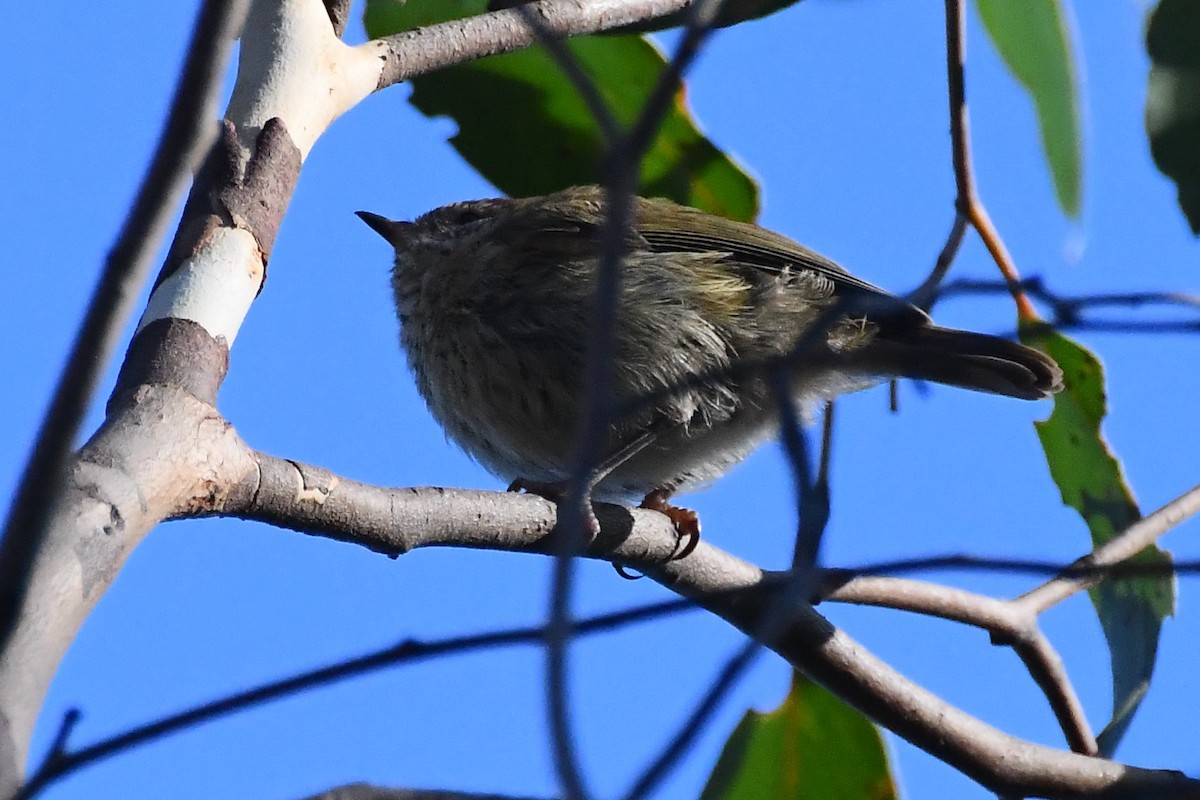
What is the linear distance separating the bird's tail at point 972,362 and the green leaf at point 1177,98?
632mm

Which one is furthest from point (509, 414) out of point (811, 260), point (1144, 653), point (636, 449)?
point (1144, 653)

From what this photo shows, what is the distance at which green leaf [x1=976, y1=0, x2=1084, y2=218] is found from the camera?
402cm

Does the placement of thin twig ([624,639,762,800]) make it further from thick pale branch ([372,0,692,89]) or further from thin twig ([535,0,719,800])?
thick pale branch ([372,0,692,89])

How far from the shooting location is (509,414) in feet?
13.5

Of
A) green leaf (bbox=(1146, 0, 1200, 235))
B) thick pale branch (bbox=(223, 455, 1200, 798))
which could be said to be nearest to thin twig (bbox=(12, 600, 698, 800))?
thick pale branch (bbox=(223, 455, 1200, 798))

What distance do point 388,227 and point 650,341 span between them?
132cm

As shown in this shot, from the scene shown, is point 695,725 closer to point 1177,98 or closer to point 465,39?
point 465,39

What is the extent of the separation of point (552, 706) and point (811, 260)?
11.5 feet

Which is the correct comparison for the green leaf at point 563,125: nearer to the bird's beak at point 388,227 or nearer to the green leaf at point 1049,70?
the bird's beak at point 388,227

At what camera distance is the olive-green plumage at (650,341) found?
13.2 feet

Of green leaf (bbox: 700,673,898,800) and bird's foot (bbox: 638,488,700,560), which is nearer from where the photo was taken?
bird's foot (bbox: 638,488,700,560)

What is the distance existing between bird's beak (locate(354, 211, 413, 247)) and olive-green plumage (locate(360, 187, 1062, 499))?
1.35 ft

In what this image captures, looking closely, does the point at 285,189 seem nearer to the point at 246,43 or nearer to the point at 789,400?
the point at 246,43

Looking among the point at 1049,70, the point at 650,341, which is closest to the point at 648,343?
the point at 650,341
